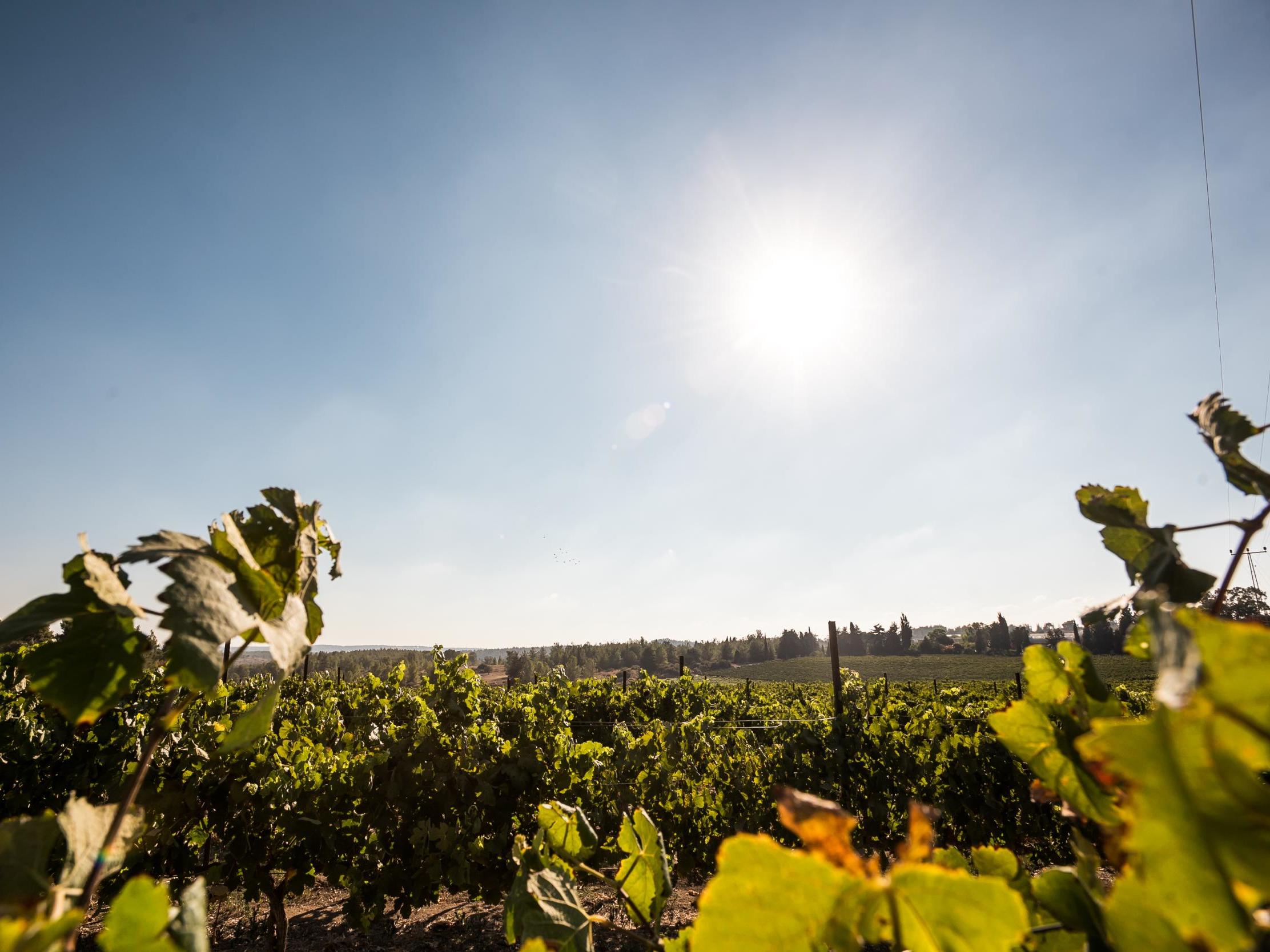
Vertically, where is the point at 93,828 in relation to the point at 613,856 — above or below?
above

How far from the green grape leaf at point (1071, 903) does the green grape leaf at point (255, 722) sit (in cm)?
81

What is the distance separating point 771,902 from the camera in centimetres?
42

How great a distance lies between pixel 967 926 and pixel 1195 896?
0.13 metres

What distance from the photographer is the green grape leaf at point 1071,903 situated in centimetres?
58

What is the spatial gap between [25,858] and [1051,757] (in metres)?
0.99

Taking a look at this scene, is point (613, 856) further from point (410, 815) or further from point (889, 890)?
point (889, 890)

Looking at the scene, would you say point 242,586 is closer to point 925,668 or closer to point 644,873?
point 644,873

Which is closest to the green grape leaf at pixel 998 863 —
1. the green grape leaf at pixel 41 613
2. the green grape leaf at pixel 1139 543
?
the green grape leaf at pixel 1139 543

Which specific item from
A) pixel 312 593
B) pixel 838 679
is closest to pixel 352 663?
pixel 838 679

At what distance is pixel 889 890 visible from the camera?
15.1 inches

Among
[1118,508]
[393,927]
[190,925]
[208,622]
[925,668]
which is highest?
[1118,508]

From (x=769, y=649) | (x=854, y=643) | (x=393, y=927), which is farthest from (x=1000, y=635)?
(x=393, y=927)

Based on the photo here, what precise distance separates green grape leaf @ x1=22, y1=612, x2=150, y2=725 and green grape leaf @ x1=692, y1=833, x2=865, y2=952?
61 centimetres

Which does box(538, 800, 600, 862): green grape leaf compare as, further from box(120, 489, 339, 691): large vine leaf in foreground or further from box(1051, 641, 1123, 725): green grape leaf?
box(1051, 641, 1123, 725): green grape leaf
